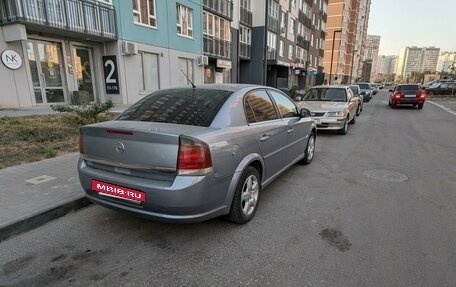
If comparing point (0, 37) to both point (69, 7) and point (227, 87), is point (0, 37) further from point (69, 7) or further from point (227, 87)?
point (227, 87)

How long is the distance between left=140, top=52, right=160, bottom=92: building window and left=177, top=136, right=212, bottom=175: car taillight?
13534mm

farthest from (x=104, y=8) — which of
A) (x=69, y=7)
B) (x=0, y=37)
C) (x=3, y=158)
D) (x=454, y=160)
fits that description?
(x=454, y=160)

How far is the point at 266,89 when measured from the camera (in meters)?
4.60

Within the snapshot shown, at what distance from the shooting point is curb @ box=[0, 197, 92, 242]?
3.22 m

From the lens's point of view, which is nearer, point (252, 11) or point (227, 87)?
point (227, 87)

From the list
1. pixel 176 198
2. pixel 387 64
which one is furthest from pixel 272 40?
pixel 387 64

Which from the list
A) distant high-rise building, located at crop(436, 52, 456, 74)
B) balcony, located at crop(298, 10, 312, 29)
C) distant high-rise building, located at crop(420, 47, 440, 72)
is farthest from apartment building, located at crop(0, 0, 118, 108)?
distant high-rise building, located at crop(420, 47, 440, 72)

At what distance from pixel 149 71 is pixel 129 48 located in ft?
7.17

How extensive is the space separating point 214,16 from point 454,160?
59.9ft

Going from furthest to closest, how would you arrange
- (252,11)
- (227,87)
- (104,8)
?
1. (252,11)
2. (104,8)
3. (227,87)

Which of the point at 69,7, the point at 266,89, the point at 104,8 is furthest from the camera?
the point at 104,8

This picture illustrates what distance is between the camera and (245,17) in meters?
26.6

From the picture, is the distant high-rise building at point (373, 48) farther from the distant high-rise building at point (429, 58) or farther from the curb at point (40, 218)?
the curb at point (40, 218)

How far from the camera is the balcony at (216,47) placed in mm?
20219
